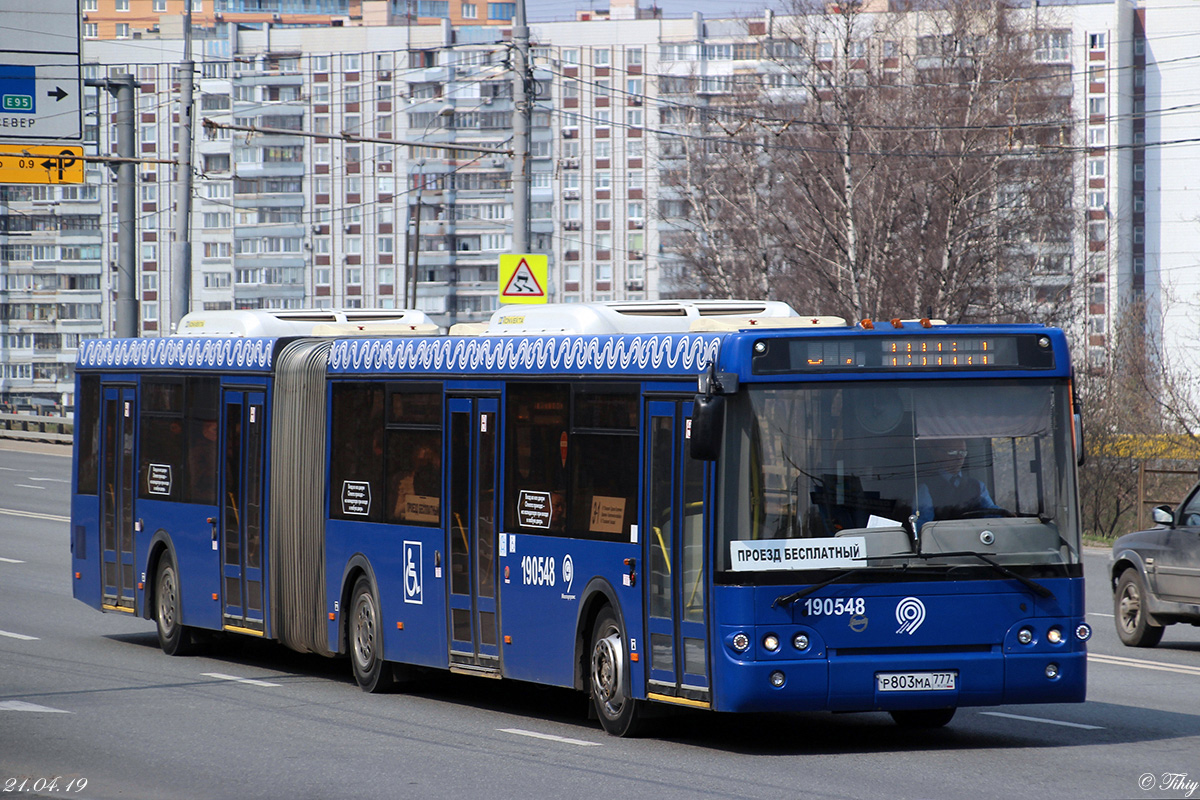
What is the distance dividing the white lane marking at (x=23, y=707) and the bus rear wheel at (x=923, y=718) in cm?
544

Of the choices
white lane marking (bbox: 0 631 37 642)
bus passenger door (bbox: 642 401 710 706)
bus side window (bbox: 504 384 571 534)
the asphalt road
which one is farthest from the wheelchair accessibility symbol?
white lane marking (bbox: 0 631 37 642)

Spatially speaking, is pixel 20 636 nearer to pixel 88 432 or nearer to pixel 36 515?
pixel 88 432

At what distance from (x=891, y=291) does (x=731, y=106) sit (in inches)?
307

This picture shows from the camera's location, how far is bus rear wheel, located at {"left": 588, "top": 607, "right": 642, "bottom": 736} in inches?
425

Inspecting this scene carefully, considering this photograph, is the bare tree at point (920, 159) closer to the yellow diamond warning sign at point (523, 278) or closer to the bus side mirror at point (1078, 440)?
the yellow diamond warning sign at point (523, 278)

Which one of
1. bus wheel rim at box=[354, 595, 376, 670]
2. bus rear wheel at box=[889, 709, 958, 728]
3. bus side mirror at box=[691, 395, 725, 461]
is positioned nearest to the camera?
bus side mirror at box=[691, 395, 725, 461]

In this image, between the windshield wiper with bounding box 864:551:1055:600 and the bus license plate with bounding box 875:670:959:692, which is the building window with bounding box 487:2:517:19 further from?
the bus license plate with bounding box 875:670:959:692

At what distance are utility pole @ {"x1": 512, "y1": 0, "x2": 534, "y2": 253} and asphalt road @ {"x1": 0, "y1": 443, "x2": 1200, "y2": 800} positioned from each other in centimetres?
837

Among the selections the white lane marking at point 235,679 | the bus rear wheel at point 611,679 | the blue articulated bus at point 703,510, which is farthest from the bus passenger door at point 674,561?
the white lane marking at point 235,679

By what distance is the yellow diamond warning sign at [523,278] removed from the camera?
840 inches

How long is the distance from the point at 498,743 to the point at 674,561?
1.55 metres

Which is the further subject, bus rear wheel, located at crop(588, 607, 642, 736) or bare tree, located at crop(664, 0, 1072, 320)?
bare tree, located at crop(664, 0, 1072, 320)

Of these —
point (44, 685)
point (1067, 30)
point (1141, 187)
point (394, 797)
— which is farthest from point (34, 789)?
point (1141, 187)

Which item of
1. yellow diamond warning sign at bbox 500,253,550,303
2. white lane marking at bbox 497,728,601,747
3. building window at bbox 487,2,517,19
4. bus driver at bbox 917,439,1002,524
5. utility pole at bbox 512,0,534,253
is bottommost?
white lane marking at bbox 497,728,601,747
